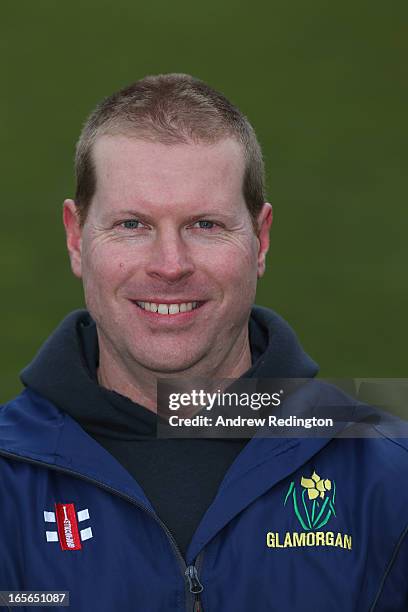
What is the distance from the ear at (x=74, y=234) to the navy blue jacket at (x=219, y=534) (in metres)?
0.67

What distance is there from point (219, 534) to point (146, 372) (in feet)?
2.01

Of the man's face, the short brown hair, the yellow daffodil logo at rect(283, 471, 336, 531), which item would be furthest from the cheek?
the yellow daffodil logo at rect(283, 471, 336, 531)

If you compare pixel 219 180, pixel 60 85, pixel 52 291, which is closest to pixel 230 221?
pixel 219 180

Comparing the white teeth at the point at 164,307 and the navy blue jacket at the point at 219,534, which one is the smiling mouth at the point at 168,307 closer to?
the white teeth at the point at 164,307

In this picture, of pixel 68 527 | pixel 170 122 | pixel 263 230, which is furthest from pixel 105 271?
pixel 68 527

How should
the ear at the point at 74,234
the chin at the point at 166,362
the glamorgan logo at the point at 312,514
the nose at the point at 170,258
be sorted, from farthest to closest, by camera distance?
the ear at the point at 74,234 < the chin at the point at 166,362 < the nose at the point at 170,258 < the glamorgan logo at the point at 312,514

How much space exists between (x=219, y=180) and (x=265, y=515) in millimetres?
1031

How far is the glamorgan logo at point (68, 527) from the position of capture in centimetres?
375

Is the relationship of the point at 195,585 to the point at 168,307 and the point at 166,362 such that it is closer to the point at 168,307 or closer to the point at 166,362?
the point at 166,362

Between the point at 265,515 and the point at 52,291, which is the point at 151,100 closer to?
the point at 265,515

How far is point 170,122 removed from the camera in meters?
4.03

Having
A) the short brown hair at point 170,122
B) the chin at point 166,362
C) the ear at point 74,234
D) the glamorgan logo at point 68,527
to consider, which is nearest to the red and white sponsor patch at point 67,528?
the glamorgan logo at point 68,527

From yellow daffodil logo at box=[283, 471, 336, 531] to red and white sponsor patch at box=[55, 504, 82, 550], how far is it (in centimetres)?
62

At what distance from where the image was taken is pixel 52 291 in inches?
460
